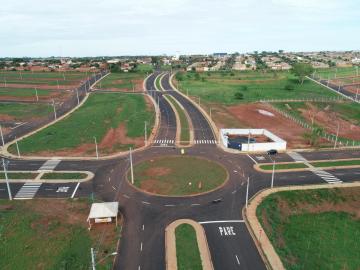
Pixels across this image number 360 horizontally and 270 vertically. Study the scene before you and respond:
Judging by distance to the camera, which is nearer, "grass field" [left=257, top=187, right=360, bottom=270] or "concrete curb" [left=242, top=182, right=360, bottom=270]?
"concrete curb" [left=242, top=182, right=360, bottom=270]

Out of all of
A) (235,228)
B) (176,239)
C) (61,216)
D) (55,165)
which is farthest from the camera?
(55,165)

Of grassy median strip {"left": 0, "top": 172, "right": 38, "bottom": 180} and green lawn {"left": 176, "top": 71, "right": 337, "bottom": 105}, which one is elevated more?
green lawn {"left": 176, "top": 71, "right": 337, "bottom": 105}

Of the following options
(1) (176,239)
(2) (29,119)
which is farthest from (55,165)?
(2) (29,119)

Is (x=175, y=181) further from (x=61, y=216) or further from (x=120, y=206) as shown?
(x=61, y=216)

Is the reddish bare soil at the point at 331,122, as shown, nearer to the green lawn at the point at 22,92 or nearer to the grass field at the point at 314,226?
the grass field at the point at 314,226

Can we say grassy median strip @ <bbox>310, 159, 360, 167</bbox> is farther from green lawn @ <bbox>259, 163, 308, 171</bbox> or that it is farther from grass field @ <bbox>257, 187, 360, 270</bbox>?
grass field @ <bbox>257, 187, 360, 270</bbox>

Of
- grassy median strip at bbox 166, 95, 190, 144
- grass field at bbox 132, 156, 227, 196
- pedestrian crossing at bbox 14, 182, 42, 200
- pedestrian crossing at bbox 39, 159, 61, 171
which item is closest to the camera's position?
pedestrian crossing at bbox 14, 182, 42, 200

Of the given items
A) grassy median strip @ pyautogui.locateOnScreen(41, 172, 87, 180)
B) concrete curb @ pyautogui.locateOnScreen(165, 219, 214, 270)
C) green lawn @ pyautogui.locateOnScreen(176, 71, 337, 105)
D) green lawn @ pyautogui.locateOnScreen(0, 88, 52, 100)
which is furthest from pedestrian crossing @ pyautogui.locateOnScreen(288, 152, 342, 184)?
green lawn @ pyautogui.locateOnScreen(0, 88, 52, 100)

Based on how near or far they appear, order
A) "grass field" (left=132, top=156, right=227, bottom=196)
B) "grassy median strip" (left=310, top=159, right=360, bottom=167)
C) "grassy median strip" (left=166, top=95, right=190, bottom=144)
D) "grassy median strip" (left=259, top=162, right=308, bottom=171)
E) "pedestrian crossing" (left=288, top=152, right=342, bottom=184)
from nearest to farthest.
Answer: "grass field" (left=132, top=156, right=227, bottom=196) → "pedestrian crossing" (left=288, top=152, right=342, bottom=184) → "grassy median strip" (left=259, top=162, right=308, bottom=171) → "grassy median strip" (left=310, top=159, right=360, bottom=167) → "grassy median strip" (left=166, top=95, right=190, bottom=144)

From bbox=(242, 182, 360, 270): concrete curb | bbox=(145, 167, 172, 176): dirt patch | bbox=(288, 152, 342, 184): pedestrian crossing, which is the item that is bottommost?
bbox=(242, 182, 360, 270): concrete curb
